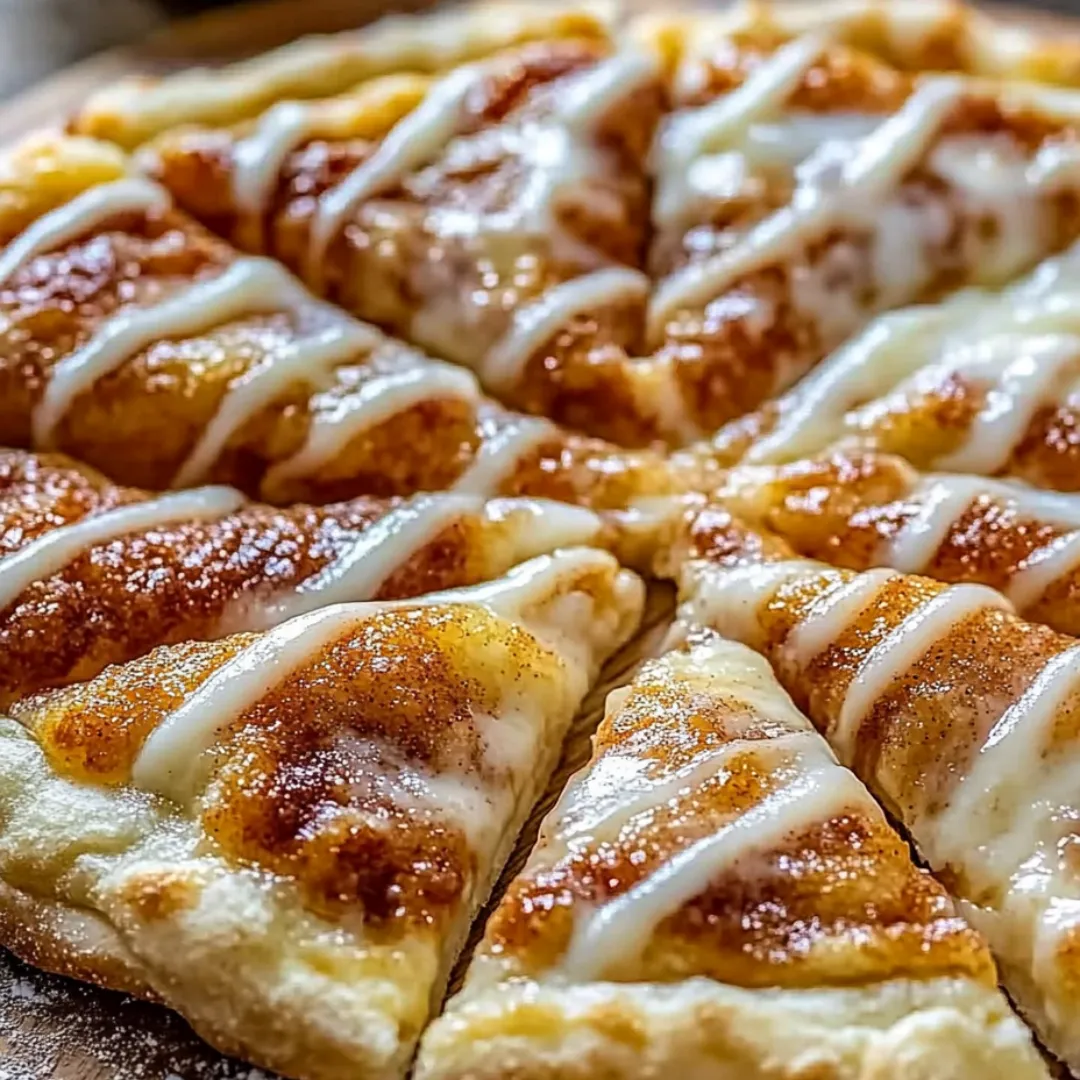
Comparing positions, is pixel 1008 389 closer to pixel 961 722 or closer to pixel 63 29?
pixel 961 722

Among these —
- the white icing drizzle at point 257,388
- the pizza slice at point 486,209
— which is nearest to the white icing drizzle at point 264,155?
the pizza slice at point 486,209

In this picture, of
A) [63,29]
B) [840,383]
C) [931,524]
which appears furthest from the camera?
[63,29]

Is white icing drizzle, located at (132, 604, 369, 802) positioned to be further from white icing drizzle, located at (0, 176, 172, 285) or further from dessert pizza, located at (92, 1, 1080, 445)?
white icing drizzle, located at (0, 176, 172, 285)

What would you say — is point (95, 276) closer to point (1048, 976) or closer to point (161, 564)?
point (161, 564)

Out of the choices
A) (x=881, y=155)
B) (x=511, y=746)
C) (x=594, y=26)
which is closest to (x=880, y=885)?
(x=511, y=746)

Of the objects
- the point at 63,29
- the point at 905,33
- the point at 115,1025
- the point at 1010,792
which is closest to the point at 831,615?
the point at 1010,792

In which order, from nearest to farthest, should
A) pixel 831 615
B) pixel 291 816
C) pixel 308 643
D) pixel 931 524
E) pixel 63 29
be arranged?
pixel 291 816 → pixel 308 643 → pixel 831 615 → pixel 931 524 → pixel 63 29
